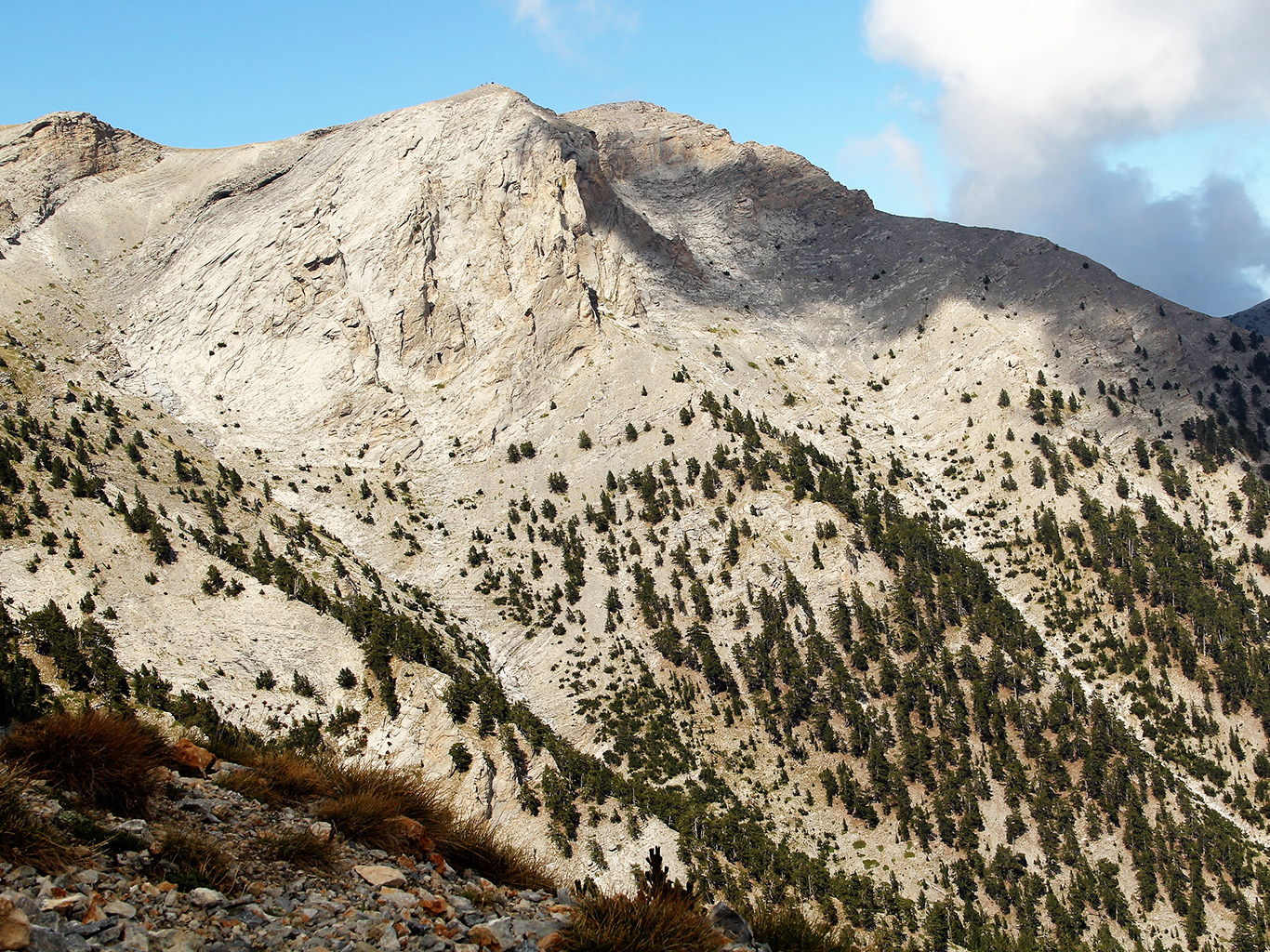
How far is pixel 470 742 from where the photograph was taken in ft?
198

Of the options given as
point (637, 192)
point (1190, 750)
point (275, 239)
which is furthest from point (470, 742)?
point (637, 192)

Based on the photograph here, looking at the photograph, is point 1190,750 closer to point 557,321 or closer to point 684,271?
point 557,321

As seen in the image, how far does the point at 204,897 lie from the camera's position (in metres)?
10.4

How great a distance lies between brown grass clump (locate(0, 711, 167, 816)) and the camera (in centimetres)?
1176

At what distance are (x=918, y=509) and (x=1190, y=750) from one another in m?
39.9

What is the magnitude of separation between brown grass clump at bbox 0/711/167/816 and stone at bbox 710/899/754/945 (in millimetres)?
8629

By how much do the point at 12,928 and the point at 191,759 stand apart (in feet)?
23.3

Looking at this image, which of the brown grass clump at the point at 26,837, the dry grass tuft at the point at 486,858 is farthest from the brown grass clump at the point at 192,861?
the dry grass tuft at the point at 486,858

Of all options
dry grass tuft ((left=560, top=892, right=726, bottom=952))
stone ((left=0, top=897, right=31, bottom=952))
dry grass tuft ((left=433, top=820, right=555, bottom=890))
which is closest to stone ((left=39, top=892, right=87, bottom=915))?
stone ((left=0, top=897, right=31, bottom=952))

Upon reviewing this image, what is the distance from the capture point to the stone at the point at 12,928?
7.76 meters

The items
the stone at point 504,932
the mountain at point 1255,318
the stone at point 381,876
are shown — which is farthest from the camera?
the mountain at point 1255,318

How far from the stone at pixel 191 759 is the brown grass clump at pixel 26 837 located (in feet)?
13.3

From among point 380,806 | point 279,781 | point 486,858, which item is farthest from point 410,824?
point 279,781

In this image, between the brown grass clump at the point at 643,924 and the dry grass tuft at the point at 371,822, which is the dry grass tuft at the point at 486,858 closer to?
the dry grass tuft at the point at 371,822
